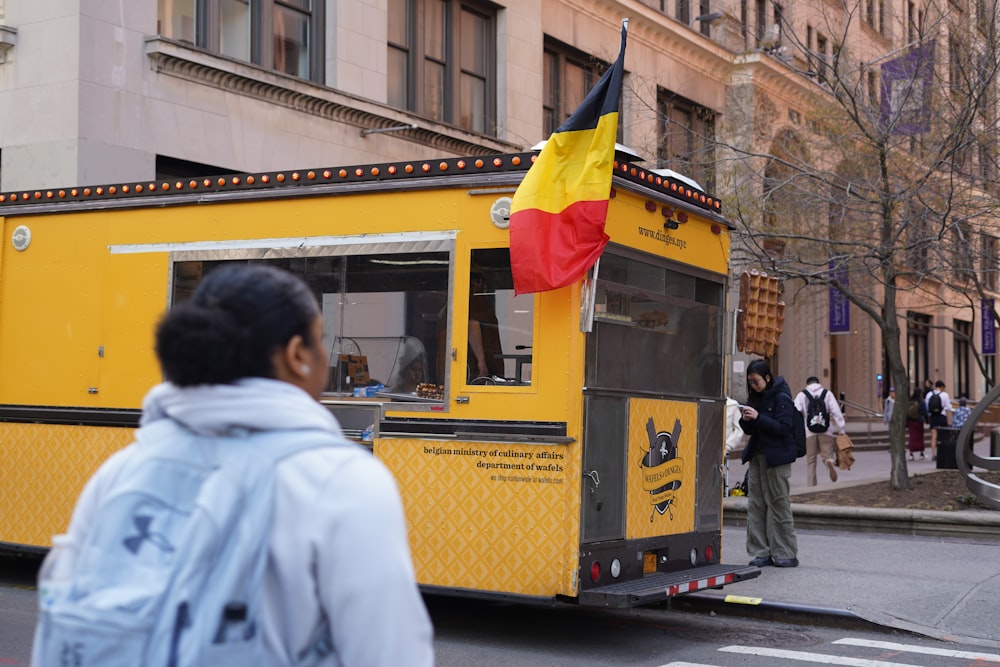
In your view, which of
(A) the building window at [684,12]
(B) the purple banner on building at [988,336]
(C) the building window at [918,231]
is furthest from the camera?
(B) the purple banner on building at [988,336]

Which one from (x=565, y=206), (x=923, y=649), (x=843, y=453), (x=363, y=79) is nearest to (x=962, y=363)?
(x=843, y=453)

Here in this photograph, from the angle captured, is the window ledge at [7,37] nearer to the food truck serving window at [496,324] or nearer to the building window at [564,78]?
the building window at [564,78]

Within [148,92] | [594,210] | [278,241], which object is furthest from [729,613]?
[148,92]

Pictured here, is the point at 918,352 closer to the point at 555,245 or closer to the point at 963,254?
the point at 963,254

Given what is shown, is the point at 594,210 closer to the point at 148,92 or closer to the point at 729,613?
the point at 729,613

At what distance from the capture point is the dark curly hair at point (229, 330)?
2236mm

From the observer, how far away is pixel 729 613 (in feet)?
31.9

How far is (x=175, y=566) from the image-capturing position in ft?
6.92

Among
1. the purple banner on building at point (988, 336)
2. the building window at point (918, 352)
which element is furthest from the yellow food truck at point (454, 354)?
the building window at point (918, 352)

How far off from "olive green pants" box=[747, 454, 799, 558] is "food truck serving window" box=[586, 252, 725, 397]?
2.10 metres

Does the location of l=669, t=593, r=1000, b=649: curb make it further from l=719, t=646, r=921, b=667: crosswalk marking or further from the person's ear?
the person's ear

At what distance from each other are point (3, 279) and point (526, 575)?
5349 mm

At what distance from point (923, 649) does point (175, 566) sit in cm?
731

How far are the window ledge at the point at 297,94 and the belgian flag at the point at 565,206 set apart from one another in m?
10.8
